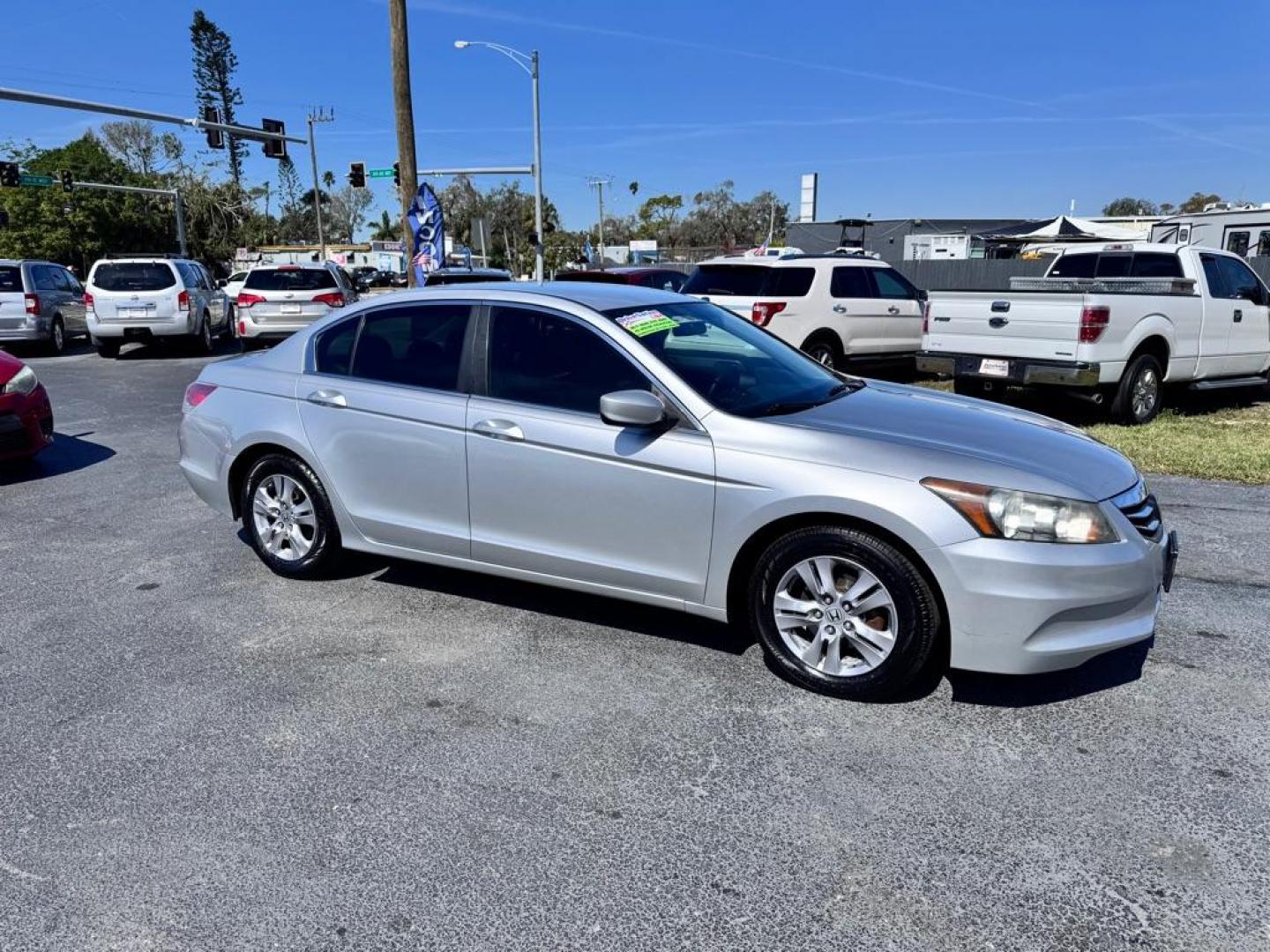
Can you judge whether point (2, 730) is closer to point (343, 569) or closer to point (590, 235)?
point (343, 569)

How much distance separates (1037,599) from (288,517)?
12.4 feet

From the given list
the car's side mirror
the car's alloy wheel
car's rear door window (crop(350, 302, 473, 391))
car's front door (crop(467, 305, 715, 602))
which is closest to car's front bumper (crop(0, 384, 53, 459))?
car's rear door window (crop(350, 302, 473, 391))

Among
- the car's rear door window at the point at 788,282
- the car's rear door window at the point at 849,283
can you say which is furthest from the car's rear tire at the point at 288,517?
the car's rear door window at the point at 849,283

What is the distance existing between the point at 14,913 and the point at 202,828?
524 mm

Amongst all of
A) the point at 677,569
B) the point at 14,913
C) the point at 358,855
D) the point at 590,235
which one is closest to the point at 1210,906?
the point at 677,569

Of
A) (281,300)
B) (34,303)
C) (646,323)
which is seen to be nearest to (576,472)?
(646,323)

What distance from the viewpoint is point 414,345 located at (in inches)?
187

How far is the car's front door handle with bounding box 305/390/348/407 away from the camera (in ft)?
15.9

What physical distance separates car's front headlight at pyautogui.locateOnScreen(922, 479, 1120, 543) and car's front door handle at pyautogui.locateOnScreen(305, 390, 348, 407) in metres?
2.94

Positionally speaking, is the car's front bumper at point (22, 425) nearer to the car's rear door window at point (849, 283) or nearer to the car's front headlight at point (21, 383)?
the car's front headlight at point (21, 383)

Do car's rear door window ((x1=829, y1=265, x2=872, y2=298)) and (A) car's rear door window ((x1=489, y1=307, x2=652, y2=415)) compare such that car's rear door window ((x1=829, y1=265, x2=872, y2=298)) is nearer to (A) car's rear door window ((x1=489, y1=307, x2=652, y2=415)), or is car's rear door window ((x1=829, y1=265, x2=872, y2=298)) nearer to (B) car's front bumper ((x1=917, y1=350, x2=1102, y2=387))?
(B) car's front bumper ((x1=917, y1=350, x2=1102, y2=387))

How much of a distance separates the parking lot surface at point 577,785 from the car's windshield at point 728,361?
1148 millimetres

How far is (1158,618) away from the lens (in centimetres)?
464

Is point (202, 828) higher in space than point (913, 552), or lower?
lower
